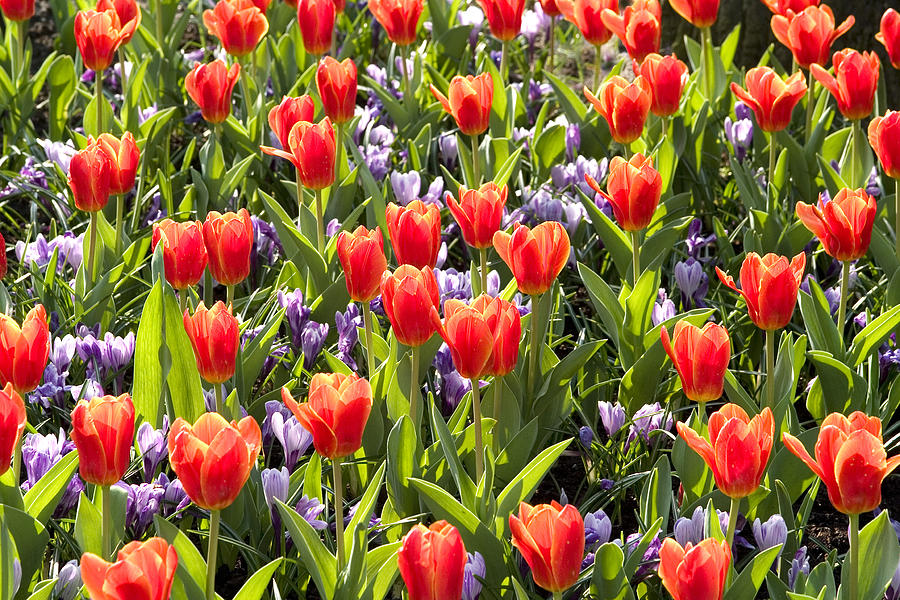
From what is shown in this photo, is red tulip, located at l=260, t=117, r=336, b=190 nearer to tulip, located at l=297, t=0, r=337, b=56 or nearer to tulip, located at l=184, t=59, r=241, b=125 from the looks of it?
tulip, located at l=184, t=59, r=241, b=125

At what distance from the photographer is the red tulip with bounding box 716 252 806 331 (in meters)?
1.87

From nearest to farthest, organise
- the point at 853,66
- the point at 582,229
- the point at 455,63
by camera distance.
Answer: the point at 853,66 < the point at 582,229 < the point at 455,63

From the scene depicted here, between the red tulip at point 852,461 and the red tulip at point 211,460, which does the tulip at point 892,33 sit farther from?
the red tulip at point 211,460

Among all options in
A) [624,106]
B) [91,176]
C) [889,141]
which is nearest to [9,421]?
[91,176]

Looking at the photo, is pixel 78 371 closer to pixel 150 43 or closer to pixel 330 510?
pixel 330 510

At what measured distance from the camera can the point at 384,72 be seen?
152 inches

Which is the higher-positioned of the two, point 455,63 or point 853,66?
point 853,66

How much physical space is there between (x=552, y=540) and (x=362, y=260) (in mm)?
699

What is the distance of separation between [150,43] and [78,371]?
1.89 meters

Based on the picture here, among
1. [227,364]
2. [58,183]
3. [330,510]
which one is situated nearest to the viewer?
[227,364]


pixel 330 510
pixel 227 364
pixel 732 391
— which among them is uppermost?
pixel 227 364

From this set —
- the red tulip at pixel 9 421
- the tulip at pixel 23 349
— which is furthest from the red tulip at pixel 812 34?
the red tulip at pixel 9 421

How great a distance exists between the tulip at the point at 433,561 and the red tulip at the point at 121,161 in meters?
1.32

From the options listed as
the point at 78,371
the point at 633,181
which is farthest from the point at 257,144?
the point at 633,181
